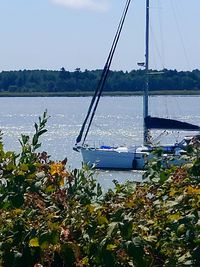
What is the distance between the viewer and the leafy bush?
2.67 meters

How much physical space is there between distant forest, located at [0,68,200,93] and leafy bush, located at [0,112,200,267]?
238ft

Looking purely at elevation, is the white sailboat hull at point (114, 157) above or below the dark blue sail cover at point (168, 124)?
below

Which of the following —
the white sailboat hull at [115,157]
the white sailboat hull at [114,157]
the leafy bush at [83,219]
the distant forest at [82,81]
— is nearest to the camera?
the leafy bush at [83,219]

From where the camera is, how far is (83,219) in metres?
2.85

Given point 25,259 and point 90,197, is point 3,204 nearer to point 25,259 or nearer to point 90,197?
point 25,259

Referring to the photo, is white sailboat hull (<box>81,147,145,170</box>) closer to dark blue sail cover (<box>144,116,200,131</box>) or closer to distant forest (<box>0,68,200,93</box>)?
dark blue sail cover (<box>144,116,200,131</box>)

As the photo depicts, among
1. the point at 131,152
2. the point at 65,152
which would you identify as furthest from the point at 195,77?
the point at 131,152

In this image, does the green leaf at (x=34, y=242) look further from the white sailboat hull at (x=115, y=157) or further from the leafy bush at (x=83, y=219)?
the white sailboat hull at (x=115, y=157)

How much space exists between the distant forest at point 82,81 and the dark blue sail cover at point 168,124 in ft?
135

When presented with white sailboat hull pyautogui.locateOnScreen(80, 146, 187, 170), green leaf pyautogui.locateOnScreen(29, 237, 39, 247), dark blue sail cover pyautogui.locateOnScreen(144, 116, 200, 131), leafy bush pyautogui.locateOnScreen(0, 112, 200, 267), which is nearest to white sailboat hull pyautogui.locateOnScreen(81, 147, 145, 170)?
white sailboat hull pyautogui.locateOnScreen(80, 146, 187, 170)

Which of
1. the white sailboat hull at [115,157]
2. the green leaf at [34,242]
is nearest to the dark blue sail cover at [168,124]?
the white sailboat hull at [115,157]

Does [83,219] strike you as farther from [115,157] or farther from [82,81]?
[82,81]

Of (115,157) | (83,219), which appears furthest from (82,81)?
(83,219)

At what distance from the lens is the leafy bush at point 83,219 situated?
267cm
